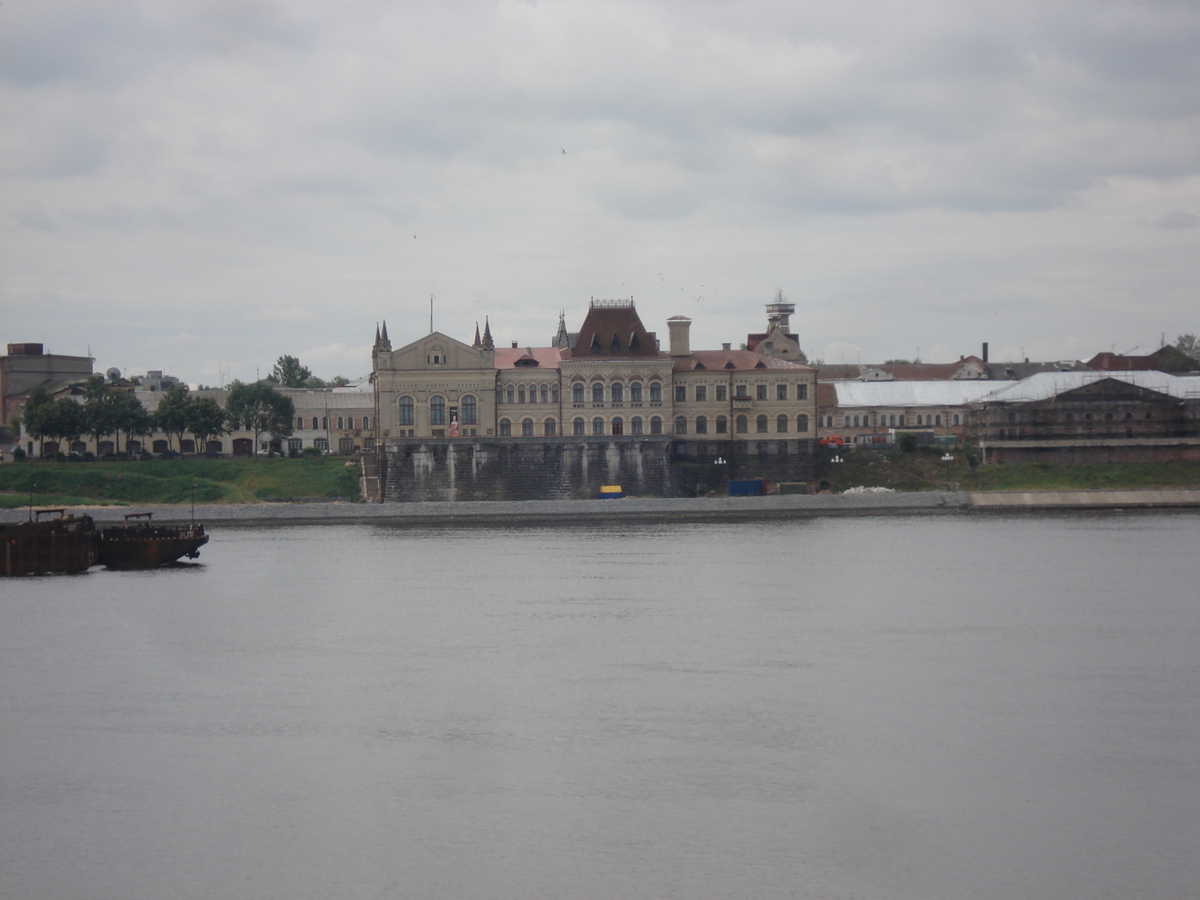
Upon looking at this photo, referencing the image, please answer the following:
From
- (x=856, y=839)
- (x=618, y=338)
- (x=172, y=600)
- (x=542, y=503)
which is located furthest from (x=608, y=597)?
(x=618, y=338)

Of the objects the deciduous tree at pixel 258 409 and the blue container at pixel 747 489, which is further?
the deciduous tree at pixel 258 409

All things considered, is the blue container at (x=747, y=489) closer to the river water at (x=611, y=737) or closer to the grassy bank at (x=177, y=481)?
the grassy bank at (x=177, y=481)

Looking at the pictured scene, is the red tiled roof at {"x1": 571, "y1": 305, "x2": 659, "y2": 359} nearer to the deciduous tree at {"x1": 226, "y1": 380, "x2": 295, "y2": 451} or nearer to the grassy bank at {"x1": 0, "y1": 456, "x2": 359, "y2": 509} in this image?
the grassy bank at {"x1": 0, "y1": 456, "x2": 359, "y2": 509}

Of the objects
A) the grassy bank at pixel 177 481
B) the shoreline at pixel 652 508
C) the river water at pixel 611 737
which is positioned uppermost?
the grassy bank at pixel 177 481

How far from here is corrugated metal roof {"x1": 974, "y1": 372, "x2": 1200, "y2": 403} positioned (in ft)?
307

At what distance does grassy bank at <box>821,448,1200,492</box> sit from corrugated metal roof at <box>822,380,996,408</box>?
21468mm

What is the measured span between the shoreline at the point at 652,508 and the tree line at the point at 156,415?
17.5m

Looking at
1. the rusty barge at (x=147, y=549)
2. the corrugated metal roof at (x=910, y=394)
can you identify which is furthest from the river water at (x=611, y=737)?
the corrugated metal roof at (x=910, y=394)

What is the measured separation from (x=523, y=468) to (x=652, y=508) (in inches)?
369

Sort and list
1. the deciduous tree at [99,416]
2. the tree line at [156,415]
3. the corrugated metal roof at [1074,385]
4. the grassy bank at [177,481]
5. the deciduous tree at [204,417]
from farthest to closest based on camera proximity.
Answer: the deciduous tree at [204,417], the deciduous tree at [99,416], the tree line at [156,415], the corrugated metal roof at [1074,385], the grassy bank at [177,481]

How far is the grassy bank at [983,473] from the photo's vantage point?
85375 millimetres

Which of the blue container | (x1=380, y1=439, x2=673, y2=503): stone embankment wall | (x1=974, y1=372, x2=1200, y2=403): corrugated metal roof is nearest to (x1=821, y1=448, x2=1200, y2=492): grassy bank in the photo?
the blue container

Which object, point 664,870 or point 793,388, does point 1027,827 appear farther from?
point 793,388

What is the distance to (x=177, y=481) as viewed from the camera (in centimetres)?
8862
